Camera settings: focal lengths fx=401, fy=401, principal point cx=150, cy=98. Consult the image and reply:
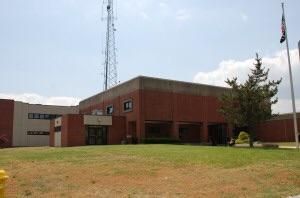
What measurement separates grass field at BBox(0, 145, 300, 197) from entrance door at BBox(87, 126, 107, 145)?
27866 millimetres

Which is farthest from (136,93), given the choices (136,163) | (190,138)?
(136,163)

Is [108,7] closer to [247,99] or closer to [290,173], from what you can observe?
[247,99]

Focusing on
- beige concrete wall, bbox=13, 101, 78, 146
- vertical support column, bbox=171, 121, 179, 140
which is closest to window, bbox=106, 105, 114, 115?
vertical support column, bbox=171, 121, 179, 140

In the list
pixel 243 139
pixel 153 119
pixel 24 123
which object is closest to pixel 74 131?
pixel 153 119

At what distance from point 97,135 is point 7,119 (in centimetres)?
2467

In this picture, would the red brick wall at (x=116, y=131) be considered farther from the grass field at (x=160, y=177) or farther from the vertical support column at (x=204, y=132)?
the grass field at (x=160, y=177)

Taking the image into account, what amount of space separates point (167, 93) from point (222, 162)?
31.7m

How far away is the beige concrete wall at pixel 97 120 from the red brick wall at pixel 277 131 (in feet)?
82.0

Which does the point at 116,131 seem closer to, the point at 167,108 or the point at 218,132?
the point at 167,108

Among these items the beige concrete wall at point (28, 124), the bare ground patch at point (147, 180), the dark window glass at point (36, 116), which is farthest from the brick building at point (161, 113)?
the bare ground patch at point (147, 180)

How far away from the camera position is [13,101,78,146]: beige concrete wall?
69125mm

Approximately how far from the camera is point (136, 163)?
20531mm

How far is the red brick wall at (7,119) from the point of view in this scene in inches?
2667

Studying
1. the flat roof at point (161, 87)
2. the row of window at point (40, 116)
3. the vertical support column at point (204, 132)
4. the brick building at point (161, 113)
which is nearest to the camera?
the brick building at point (161, 113)
